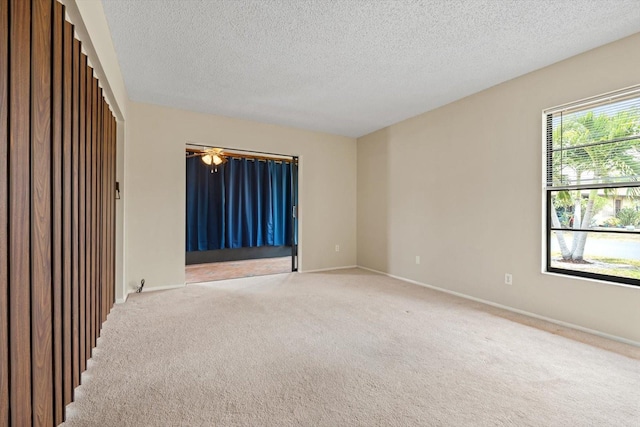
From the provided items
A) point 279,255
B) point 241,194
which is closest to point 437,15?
point 241,194

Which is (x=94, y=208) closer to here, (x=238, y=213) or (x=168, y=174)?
(x=168, y=174)

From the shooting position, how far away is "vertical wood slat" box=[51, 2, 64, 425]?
1439mm

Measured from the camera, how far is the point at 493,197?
339 centimetres

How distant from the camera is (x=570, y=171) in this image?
285 centimetres

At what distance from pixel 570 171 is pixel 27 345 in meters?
4.08

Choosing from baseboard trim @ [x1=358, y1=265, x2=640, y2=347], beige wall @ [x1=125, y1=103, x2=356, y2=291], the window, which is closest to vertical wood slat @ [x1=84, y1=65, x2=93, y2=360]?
beige wall @ [x1=125, y1=103, x2=356, y2=291]

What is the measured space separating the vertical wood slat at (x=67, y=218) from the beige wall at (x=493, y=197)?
3796 mm

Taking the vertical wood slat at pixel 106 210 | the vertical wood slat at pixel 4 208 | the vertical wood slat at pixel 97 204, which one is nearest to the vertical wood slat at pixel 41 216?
the vertical wood slat at pixel 4 208

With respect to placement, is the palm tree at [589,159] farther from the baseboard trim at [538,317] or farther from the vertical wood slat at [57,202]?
the vertical wood slat at [57,202]

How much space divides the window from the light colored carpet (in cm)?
70

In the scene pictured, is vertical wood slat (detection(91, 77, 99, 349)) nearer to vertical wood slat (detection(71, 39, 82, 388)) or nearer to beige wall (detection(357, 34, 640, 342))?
vertical wood slat (detection(71, 39, 82, 388))

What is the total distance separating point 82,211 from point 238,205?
4.77m

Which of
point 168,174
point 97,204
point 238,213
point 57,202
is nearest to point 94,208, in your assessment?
point 97,204

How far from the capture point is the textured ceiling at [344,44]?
6.95ft
